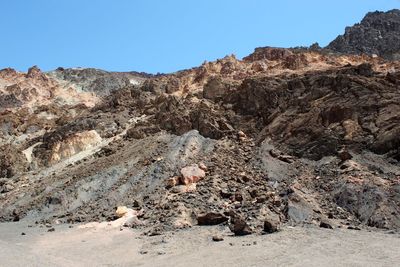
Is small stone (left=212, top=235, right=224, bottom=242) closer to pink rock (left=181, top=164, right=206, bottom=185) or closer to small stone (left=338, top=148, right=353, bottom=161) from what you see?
pink rock (left=181, top=164, right=206, bottom=185)

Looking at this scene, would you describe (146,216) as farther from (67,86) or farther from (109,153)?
(67,86)

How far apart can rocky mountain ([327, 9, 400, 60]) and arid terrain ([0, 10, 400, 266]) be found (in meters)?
20.7

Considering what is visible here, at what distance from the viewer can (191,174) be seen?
22328mm

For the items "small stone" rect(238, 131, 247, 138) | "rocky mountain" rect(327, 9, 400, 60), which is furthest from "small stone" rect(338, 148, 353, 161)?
"rocky mountain" rect(327, 9, 400, 60)

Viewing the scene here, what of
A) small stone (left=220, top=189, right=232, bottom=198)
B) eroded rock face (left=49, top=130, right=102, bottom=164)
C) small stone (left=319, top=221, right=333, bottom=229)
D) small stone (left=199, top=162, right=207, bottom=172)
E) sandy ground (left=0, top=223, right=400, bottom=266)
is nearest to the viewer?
sandy ground (left=0, top=223, right=400, bottom=266)

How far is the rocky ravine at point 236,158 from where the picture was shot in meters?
18.9

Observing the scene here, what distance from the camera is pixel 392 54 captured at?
5112 cm

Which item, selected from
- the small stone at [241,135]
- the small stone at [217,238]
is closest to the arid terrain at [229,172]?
the small stone at [217,238]

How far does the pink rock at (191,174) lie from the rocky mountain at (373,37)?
38.3m

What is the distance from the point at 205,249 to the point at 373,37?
171 ft

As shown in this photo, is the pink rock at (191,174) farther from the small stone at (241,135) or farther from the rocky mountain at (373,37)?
the rocky mountain at (373,37)

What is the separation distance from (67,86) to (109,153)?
134ft

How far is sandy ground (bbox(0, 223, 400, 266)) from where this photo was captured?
1314cm

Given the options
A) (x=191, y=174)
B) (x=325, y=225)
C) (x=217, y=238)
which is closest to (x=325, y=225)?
(x=325, y=225)
